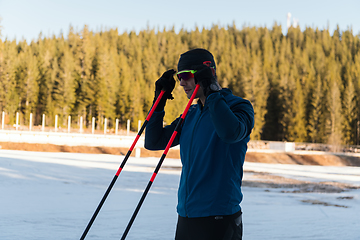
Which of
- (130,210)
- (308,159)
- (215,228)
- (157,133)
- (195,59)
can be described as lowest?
(308,159)

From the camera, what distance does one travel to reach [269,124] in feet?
211

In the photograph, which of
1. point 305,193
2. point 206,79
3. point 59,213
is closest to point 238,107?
point 206,79

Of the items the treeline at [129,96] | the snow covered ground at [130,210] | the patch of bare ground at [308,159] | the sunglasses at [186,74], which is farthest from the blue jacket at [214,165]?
the treeline at [129,96]

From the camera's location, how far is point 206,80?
5.68 feet

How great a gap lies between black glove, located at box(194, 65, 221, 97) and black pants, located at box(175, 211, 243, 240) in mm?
577

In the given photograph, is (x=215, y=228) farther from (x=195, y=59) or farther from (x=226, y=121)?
(x=195, y=59)

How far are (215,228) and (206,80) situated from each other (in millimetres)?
681

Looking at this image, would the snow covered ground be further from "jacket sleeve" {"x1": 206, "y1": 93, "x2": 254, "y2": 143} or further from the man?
"jacket sleeve" {"x1": 206, "y1": 93, "x2": 254, "y2": 143}

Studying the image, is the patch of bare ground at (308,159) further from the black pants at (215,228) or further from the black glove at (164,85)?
the black pants at (215,228)

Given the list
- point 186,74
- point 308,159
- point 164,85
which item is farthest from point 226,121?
point 308,159

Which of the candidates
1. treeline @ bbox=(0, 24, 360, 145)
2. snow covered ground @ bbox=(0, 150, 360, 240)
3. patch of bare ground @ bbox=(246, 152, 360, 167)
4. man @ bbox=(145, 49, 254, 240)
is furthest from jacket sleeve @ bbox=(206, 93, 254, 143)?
treeline @ bbox=(0, 24, 360, 145)

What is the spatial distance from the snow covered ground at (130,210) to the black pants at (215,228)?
3.23 meters

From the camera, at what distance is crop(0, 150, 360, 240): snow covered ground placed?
5.06m

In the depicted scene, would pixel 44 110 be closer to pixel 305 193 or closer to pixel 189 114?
pixel 305 193
